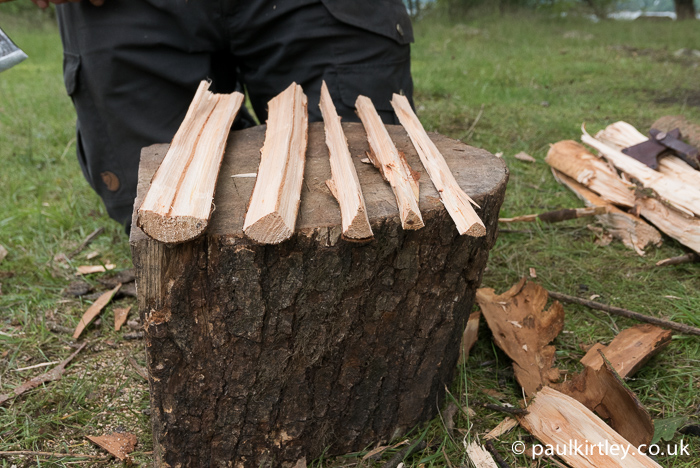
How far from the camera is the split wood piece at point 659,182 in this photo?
2.55m

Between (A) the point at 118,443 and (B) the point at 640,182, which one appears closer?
(A) the point at 118,443

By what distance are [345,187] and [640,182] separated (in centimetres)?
212

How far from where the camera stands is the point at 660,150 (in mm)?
2906

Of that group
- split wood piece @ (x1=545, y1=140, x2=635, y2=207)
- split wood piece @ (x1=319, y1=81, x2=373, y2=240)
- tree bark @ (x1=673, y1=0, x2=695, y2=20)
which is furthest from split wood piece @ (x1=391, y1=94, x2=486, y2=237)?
tree bark @ (x1=673, y1=0, x2=695, y2=20)

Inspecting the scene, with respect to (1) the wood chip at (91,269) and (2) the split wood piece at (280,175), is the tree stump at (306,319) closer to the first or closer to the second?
(2) the split wood piece at (280,175)

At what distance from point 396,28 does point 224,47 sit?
805mm

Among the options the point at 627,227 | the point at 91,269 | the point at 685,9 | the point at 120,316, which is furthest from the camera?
the point at 685,9

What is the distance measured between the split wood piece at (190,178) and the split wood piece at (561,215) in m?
1.65

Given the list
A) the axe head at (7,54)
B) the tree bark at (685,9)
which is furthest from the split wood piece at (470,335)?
the tree bark at (685,9)

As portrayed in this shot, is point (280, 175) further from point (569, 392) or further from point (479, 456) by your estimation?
point (569, 392)

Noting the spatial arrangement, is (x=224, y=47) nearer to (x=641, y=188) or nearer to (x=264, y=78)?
(x=264, y=78)

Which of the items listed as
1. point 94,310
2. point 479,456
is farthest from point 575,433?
point 94,310

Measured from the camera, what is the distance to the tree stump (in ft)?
4.20

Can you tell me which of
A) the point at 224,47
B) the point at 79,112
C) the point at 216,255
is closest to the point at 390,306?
the point at 216,255
